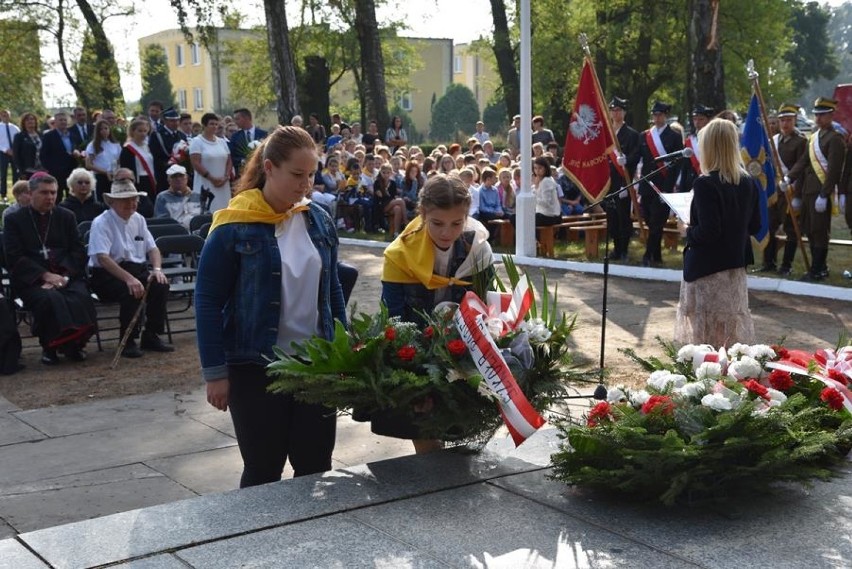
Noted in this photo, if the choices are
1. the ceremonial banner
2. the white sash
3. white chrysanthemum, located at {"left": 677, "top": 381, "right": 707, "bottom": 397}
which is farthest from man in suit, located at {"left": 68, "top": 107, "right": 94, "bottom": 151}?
white chrysanthemum, located at {"left": 677, "top": 381, "right": 707, "bottom": 397}

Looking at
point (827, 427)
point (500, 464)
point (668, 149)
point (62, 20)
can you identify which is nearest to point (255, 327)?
point (500, 464)

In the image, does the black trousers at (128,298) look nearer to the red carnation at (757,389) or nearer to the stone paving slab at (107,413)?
the stone paving slab at (107,413)

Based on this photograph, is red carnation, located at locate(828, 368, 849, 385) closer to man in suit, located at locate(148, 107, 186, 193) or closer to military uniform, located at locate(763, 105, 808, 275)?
military uniform, located at locate(763, 105, 808, 275)

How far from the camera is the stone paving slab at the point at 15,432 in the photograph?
700 centimetres

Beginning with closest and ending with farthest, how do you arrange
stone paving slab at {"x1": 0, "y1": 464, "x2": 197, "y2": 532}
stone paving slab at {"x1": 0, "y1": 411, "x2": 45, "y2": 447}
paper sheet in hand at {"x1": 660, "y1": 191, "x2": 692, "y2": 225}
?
stone paving slab at {"x1": 0, "y1": 464, "x2": 197, "y2": 532}
stone paving slab at {"x1": 0, "y1": 411, "x2": 45, "y2": 447}
paper sheet in hand at {"x1": 660, "y1": 191, "x2": 692, "y2": 225}

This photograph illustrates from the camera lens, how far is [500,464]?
465 cm

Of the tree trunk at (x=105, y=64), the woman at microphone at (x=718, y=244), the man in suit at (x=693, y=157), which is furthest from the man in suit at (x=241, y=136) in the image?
the tree trunk at (x=105, y=64)

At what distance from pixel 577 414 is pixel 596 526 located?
8.46 ft

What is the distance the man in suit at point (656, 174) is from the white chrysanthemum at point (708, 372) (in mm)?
9414

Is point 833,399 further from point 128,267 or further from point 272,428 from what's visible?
point 128,267

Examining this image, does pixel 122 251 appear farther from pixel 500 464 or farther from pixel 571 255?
pixel 571 255

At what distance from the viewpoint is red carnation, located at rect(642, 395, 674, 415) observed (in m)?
4.22

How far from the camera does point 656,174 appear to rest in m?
14.2

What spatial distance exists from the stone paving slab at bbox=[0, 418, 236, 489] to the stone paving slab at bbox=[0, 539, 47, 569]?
8.12 feet
